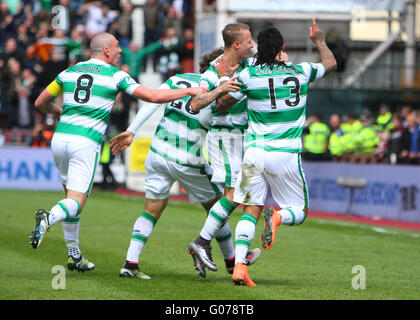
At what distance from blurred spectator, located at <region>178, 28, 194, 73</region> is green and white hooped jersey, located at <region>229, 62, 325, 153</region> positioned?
52.1ft

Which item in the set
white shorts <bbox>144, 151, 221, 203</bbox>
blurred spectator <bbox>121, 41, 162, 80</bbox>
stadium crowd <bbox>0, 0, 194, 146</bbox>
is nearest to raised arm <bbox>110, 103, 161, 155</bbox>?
white shorts <bbox>144, 151, 221, 203</bbox>

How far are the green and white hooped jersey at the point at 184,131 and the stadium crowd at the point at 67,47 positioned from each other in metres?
11.9

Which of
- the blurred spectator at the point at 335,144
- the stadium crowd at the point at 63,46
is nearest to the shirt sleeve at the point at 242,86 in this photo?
the blurred spectator at the point at 335,144

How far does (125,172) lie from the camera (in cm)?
2330

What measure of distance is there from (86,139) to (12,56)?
17104 millimetres

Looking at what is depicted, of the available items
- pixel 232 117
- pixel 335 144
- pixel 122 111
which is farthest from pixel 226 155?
pixel 122 111

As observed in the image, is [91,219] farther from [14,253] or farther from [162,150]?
[162,150]

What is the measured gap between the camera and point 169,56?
2431cm

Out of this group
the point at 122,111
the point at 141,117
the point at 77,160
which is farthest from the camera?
the point at 122,111

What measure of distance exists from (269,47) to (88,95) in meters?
1.79

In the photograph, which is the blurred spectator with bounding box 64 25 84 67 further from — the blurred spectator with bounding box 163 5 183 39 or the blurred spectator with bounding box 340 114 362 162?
the blurred spectator with bounding box 340 114 362 162

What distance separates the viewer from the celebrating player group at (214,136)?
7.97 m

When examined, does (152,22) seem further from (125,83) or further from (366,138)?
(125,83)

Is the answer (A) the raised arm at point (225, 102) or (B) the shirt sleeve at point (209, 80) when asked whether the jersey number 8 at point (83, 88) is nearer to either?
(B) the shirt sleeve at point (209, 80)
